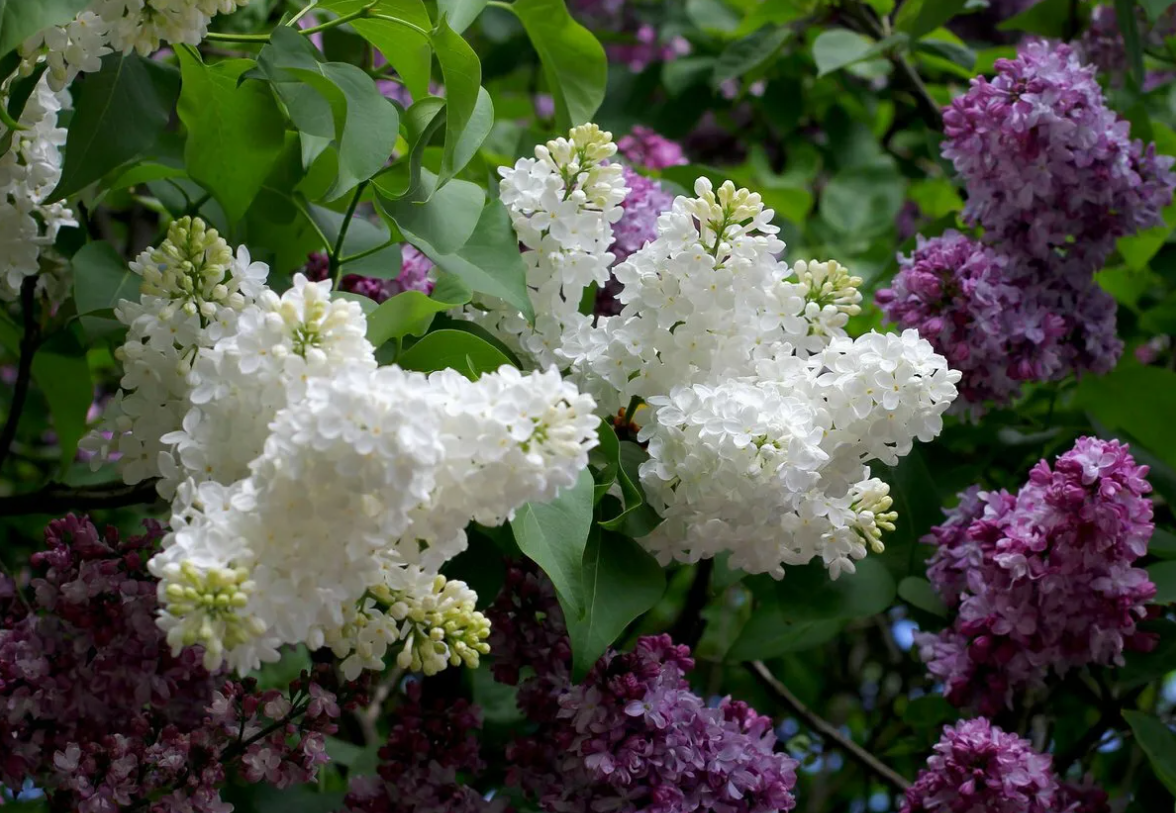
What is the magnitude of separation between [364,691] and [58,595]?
10.0 inches

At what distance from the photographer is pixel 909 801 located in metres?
1.12

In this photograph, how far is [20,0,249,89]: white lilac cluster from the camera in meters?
0.84

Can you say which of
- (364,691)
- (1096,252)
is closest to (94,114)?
(364,691)

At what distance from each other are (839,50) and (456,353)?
956 mm

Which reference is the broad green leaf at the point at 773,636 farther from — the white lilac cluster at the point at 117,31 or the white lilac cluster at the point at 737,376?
the white lilac cluster at the point at 117,31

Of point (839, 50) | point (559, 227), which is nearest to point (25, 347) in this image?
point (559, 227)

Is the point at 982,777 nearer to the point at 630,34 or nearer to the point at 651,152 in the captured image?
the point at 651,152

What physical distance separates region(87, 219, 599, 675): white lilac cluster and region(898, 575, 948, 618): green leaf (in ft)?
1.84

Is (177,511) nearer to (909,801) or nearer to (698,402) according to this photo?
(698,402)

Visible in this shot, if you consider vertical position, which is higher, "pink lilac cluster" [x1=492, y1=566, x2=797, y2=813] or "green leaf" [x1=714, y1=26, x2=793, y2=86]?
"green leaf" [x1=714, y1=26, x2=793, y2=86]

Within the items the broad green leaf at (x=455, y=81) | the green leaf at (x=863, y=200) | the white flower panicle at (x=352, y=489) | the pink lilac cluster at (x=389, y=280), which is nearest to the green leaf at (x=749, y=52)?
the green leaf at (x=863, y=200)

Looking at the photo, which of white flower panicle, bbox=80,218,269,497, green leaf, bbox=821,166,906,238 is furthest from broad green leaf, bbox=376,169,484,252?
green leaf, bbox=821,166,906,238

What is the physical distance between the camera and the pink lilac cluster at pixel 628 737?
38.9 inches

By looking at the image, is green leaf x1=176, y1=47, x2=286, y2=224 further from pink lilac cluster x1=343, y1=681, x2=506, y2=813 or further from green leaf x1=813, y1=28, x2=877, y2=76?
green leaf x1=813, y1=28, x2=877, y2=76
